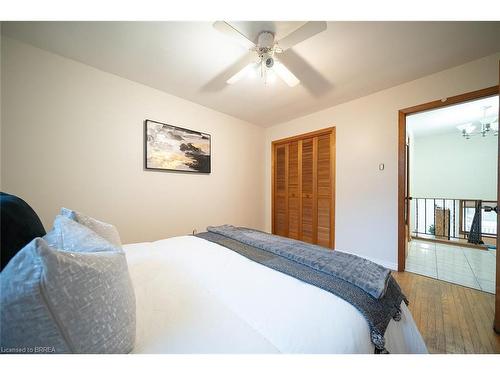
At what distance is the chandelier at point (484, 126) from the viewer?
3.58m

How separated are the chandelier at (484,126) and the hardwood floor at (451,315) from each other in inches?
132

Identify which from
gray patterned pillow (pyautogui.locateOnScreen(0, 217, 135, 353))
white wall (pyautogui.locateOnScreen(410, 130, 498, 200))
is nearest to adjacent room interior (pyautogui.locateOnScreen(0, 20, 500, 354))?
gray patterned pillow (pyautogui.locateOnScreen(0, 217, 135, 353))

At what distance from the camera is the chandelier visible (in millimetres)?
3581

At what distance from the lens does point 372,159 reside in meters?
2.53

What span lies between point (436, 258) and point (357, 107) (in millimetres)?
2527

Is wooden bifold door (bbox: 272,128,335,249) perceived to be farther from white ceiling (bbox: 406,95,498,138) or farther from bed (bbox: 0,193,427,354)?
bed (bbox: 0,193,427,354)

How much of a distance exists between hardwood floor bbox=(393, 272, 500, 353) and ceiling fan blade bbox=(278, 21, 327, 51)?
85.8 inches

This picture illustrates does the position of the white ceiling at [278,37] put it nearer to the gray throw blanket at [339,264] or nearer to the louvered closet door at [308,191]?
the louvered closet door at [308,191]

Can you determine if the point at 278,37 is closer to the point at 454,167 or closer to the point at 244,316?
the point at 244,316

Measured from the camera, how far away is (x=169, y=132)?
249 cm

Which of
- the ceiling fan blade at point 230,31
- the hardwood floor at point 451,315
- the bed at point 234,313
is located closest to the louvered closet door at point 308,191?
the hardwood floor at point 451,315

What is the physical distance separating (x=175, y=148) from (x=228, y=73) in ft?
3.89
